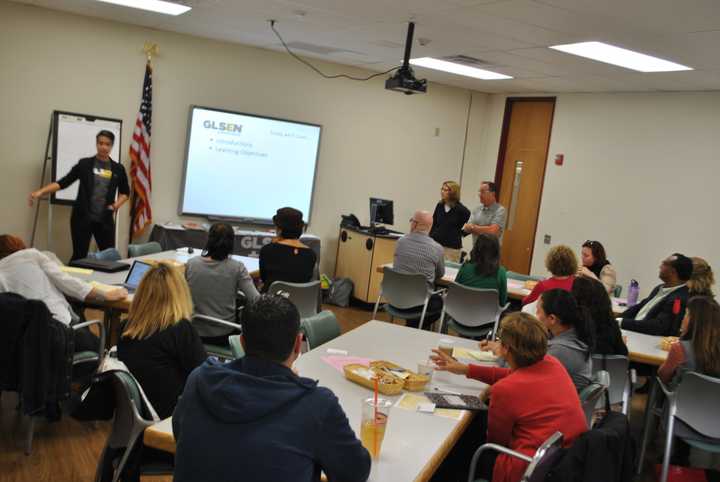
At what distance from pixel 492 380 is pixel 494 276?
2481mm

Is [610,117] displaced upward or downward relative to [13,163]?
upward

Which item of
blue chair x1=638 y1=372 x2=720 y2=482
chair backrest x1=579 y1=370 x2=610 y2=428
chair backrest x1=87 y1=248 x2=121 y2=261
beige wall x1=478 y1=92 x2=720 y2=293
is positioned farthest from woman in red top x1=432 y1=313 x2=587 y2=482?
beige wall x1=478 y1=92 x2=720 y2=293

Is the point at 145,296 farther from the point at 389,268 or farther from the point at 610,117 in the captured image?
the point at 610,117

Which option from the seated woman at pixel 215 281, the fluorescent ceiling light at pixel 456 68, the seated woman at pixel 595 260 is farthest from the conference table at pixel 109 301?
the fluorescent ceiling light at pixel 456 68

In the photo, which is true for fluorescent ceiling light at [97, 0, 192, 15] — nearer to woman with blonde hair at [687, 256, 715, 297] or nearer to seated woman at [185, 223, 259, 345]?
seated woman at [185, 223, 259, 345]

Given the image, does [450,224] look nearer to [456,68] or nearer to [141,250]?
[456,68]

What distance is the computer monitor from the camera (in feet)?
27.7

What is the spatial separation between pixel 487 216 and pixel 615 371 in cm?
392

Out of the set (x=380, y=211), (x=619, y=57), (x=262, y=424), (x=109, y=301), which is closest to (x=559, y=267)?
(x=619, y=57)

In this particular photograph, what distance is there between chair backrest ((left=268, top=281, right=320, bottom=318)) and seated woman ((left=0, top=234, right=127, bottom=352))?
1.05m

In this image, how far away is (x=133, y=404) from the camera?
2.52 meters

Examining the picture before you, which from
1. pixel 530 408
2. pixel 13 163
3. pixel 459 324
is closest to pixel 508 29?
pixel 459 324

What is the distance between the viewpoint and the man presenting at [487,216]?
747 centimetres

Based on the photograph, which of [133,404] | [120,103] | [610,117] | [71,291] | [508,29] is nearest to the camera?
[133,404]
